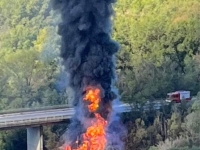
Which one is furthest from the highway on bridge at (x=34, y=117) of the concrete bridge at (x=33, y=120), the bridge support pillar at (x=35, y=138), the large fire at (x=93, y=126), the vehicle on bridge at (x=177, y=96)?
the large fire at (x=93, y=126)

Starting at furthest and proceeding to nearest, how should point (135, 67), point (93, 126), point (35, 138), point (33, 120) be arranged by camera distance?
point (135, 67) < point (35, 138) < point (33, 120) < point (93, 126)

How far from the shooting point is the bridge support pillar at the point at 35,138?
6356 centimetres

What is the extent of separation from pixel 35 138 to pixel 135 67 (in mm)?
16016

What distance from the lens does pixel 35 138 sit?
209 ft

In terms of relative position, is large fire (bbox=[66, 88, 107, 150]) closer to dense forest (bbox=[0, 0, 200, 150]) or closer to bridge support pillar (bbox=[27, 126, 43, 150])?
dense forest (bbox=[0, 0, 200, 150])

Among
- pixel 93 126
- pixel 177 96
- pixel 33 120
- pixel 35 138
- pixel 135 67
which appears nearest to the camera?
pixel 93 126

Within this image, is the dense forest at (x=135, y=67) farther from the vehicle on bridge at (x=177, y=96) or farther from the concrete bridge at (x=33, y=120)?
the vehicle on bridge at (x=177, y=96)

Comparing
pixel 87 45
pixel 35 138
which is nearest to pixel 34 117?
pixel 35 138

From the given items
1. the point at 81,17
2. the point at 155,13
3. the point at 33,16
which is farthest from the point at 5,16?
the point at 81,17

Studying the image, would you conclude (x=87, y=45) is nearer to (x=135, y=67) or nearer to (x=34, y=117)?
(x=34, y=117)

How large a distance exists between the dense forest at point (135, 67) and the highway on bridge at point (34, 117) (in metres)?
1.26

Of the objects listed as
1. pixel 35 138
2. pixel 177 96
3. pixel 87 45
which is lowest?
pixel 35 138

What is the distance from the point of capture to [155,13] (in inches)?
3595

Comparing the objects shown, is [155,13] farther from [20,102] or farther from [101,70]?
[101,70]
